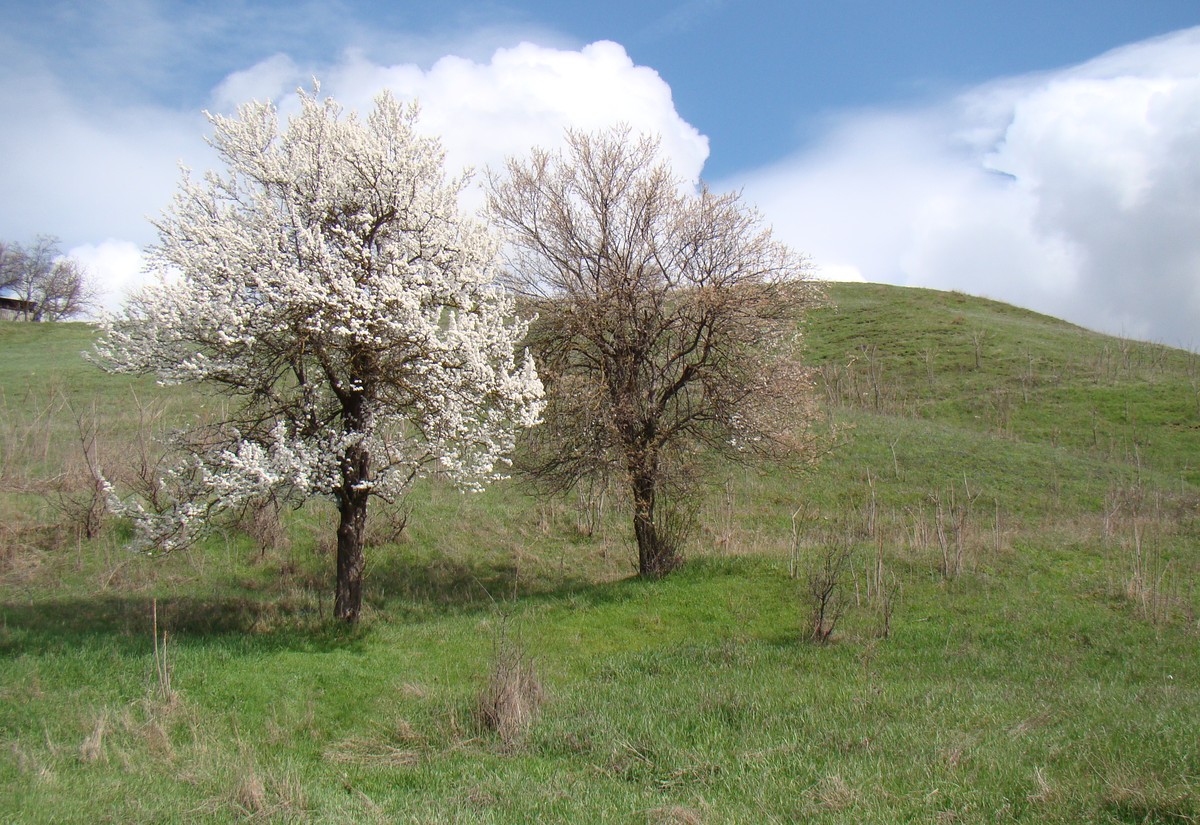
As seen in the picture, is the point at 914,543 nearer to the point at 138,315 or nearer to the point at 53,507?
the point at 138,315

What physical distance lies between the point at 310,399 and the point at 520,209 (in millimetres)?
7335

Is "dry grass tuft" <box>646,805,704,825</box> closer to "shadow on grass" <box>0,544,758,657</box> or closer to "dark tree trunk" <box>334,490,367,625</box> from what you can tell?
"shadow on grass" <box>0,544,758,657</box>

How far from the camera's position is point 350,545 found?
1366 centimetres

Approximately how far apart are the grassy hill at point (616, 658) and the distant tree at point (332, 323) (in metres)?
2.69

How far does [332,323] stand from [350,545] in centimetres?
415

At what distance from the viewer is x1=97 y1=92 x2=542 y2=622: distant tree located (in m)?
11.3

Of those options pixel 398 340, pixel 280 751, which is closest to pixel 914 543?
pixel 398 340

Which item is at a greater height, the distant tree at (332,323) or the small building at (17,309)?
the small building at (17,309)

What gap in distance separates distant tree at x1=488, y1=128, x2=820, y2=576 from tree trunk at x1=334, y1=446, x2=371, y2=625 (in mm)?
4295

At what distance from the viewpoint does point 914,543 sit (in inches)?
741

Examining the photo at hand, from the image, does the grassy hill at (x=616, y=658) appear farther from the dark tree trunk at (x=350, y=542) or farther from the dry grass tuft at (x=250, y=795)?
the dark tree trunk at (x=350, y=542)

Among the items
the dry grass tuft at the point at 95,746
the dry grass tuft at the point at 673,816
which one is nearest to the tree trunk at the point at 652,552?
the dry grass tuft at the point at 95,746

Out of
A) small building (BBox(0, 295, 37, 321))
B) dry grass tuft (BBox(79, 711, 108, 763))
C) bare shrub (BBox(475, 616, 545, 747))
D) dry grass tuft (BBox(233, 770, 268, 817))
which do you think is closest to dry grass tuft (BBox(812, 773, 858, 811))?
bare shrub (BBox(475, 616, 545, 747))

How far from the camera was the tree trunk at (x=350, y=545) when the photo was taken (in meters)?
13.5
